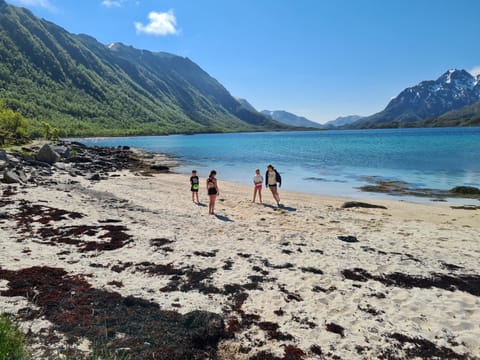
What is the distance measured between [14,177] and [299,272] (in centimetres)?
2161

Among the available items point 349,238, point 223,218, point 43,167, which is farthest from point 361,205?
point 43,167

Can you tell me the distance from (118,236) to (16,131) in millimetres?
49993

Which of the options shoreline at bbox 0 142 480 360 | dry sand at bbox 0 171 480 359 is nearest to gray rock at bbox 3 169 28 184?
dry sand at bbox 0 171 480 359

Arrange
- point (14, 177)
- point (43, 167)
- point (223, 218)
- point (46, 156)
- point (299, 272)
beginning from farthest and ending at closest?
point (46, 156) < point (43, 167) < point (14, 177) < point (223, 218) < point (299, 272)

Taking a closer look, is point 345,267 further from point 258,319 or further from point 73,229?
point 73,229

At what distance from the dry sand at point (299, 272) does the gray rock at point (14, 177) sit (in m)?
3.96

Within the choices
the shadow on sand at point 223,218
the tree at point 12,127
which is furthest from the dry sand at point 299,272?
the tree at point 12,127

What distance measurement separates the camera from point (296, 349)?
6176mm

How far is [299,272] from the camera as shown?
9.87 m

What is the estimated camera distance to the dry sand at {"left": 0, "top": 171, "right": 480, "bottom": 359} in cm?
662

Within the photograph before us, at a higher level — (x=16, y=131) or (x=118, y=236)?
(x=16, y=131)

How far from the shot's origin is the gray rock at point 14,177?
68.6 feet

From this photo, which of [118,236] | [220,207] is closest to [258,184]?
[220,207]

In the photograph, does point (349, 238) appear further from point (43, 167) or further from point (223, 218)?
point (43, 167)
